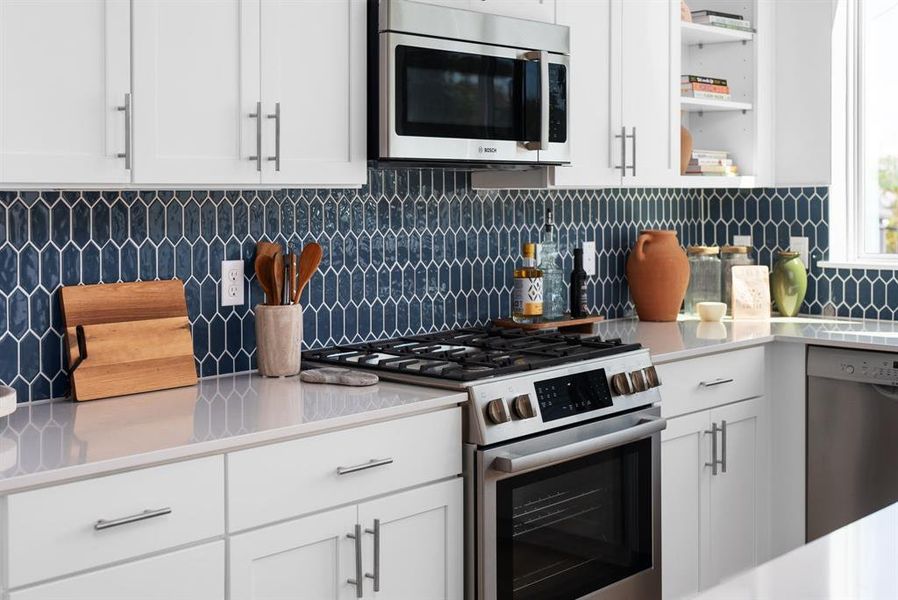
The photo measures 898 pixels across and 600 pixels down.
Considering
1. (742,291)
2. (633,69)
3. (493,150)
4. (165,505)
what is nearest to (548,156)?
(493,150)

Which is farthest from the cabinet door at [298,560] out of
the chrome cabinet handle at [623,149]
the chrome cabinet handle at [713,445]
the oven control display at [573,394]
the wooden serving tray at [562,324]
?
the chrome cabinet handle at [623,149]

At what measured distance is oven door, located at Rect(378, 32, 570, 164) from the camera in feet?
9.29

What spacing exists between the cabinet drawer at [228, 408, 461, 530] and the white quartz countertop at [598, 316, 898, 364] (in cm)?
94

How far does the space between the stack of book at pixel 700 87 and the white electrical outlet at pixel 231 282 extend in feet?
6.11

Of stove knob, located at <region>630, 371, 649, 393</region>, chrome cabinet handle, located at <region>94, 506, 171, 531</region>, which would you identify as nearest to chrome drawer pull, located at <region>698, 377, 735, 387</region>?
stove knob, located at <region>630, 371, 649, 393</region>

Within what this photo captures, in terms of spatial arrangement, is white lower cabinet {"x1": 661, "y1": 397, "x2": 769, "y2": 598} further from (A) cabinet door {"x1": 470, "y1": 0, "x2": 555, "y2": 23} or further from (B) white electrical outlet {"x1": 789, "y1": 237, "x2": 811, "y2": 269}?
(A) cabinet door {"x1": 470, "y1": 0, "x2": 555, "y2": 23}

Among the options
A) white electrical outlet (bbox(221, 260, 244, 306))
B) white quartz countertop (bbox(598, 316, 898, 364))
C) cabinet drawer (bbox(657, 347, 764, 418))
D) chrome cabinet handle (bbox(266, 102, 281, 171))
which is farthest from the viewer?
white quartz countertop (bbox(598, 316, 898, 364))

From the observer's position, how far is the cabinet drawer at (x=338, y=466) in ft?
7.43

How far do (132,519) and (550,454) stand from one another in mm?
1102

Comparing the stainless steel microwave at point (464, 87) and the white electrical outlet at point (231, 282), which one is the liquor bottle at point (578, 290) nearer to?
the stainless steel microwave at point (464, 87)

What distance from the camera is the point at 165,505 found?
6.95 ft

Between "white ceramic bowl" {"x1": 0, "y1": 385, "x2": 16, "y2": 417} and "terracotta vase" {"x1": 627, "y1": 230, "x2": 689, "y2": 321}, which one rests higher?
"terracotta vase" {"x1": 627, "y1": 230, "x2": 689, "y2": 321}

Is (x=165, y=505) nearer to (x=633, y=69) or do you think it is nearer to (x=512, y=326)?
(x=512, y=326)

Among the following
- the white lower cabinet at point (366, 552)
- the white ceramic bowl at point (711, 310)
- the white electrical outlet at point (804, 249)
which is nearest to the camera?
the white lower cabinet at point (366, 552)
